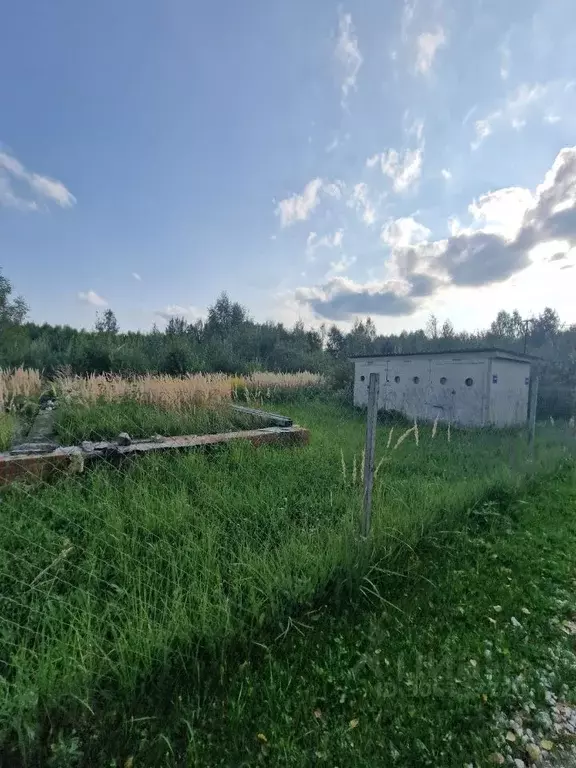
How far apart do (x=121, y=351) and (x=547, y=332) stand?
3575 cm

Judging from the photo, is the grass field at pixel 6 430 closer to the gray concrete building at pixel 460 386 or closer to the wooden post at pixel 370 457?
the wooden post at pixel 370 457

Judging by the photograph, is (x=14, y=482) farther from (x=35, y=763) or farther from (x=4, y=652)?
(x=35, y=763)

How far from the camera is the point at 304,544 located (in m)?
2.40

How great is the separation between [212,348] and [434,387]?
1112 centimetres

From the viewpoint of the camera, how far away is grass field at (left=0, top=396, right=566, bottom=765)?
58.5 inches

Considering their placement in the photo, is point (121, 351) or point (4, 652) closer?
point (4, 652)

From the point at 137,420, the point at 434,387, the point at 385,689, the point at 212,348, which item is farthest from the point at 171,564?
the point at 212,348

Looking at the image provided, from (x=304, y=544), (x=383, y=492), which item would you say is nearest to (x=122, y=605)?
(x=304, y=544)

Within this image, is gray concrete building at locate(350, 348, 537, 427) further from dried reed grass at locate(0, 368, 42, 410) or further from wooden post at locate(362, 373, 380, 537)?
dried reed grass at locate(0, 368, 42, 410)

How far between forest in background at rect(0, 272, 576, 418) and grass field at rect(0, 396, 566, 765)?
786cm

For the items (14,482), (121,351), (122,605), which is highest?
(121,351)

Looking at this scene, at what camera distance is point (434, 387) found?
33.0ft

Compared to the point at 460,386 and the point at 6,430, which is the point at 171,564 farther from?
the point at 460,386

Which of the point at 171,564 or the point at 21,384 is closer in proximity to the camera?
the point at 171,564
